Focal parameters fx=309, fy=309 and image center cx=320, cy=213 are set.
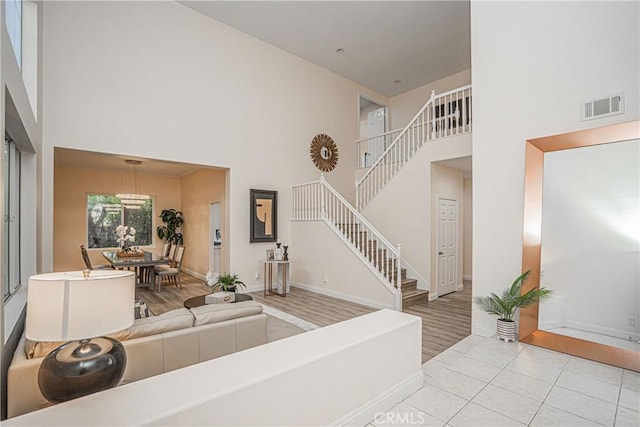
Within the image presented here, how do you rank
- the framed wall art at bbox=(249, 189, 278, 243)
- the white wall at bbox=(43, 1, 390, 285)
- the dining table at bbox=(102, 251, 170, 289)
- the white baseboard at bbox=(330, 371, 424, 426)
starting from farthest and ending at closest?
the framed wall art at bbox=(249, 189, 278, 243) < the dining table at bbox=(102, 251, 170, 289) < the white wall at bbox=(43, 1, 390, 285) < the white baseboard at bbox=(330, 371, 424, 426)

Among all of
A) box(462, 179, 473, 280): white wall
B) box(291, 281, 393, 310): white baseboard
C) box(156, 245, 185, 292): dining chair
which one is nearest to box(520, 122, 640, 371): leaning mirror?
box(291, 281, 393, 310): white baseboard

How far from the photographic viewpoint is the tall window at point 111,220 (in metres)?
8.48

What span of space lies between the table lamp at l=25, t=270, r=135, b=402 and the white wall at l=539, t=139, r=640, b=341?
13.9ft

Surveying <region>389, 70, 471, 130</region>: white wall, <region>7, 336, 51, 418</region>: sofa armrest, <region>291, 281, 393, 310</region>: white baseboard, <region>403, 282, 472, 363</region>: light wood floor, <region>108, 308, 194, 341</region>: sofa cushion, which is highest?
<region>389, 70, 471, 130</region>: white wall

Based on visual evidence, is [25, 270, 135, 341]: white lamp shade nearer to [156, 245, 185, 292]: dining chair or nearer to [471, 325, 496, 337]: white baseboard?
[471, 325, 496, 337]: white baseboard

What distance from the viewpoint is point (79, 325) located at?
1.42 meters

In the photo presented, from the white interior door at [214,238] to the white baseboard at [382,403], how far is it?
648cm

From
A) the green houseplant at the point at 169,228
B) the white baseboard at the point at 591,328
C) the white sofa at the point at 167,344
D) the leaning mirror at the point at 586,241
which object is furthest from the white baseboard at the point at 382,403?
the green houseplant at the point at 169,228

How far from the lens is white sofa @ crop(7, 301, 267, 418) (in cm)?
183

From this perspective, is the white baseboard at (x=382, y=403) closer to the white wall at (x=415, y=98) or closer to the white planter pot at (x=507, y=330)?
the white planter pot at (x=507, y=330)

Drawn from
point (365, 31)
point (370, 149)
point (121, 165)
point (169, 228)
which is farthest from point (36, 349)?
point (370, 149)

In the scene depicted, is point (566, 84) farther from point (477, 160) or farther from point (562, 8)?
point (477, 160)

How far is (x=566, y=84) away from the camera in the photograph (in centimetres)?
339

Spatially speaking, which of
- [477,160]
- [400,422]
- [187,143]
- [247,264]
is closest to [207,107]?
[187,143]
